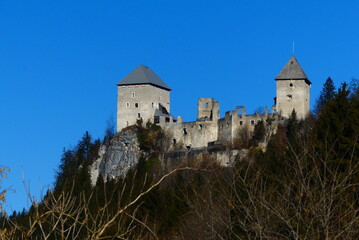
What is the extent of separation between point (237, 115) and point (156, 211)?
2919cm

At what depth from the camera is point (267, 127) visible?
65625 mm

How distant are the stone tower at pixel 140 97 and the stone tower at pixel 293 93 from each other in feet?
41.1

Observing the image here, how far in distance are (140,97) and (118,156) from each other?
6011 mm

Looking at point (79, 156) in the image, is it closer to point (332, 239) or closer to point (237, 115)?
point (237, 115)

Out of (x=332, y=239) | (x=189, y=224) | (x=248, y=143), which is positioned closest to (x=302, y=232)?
(x=332, y=239)

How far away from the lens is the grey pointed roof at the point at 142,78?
7481cm

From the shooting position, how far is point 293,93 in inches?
2616

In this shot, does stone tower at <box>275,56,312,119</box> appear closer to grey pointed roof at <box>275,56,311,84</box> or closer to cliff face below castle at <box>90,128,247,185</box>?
grey pointed roof at <box>275,56,311,84</box>

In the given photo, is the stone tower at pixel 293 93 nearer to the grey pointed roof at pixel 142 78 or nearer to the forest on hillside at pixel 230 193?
the forest on hillside at pixel 230 193

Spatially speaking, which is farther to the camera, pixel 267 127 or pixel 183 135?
pixel 183 135

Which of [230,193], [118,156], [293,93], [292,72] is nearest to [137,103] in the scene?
[118,156]

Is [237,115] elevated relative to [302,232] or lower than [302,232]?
elevated

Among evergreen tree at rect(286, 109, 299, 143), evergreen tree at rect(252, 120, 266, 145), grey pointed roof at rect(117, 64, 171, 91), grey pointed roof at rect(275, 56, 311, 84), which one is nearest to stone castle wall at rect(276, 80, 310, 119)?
grey pointed roof at rect(275, 56, 311, 84)

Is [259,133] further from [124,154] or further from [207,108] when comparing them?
[124,154]
